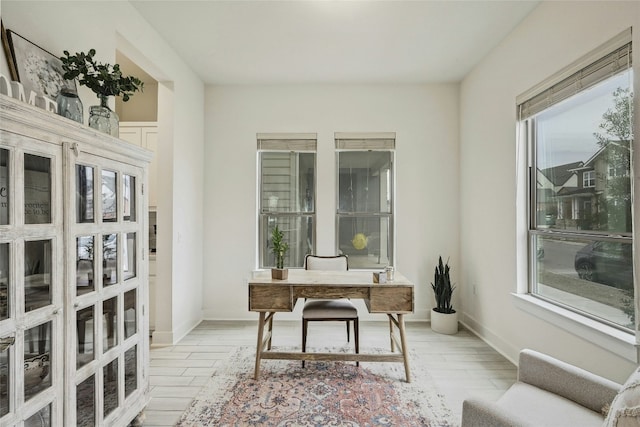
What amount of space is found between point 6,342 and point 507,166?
3.44 m

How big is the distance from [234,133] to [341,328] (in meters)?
2.68

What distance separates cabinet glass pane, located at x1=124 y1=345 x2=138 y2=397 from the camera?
5.93 ft

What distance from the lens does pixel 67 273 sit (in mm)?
1379

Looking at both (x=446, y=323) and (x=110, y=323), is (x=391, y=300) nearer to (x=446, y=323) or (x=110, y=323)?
(x=446, y=323)

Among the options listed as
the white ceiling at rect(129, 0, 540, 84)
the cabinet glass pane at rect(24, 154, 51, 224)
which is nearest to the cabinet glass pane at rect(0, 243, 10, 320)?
the cabinet glass pane at rect(24, 154, 51, 224)

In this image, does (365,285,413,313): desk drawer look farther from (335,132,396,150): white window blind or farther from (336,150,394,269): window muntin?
(335,132,396,150): white window blind

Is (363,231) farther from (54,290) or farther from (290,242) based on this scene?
(54,290)

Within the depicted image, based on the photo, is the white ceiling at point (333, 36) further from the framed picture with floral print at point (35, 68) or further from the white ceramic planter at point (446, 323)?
the white ceramic planter at point (446, 323)

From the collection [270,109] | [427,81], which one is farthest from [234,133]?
[427,81]

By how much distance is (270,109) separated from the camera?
13.3 feet

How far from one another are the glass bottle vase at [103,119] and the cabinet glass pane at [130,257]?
1.91ft

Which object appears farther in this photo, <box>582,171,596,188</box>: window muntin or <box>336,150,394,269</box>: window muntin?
<box>336,150,394,269</box>: window muntin

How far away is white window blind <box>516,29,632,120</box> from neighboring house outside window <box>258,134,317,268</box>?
2351 millimetres

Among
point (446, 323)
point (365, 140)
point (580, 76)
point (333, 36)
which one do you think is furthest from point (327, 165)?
point (580, 76)
